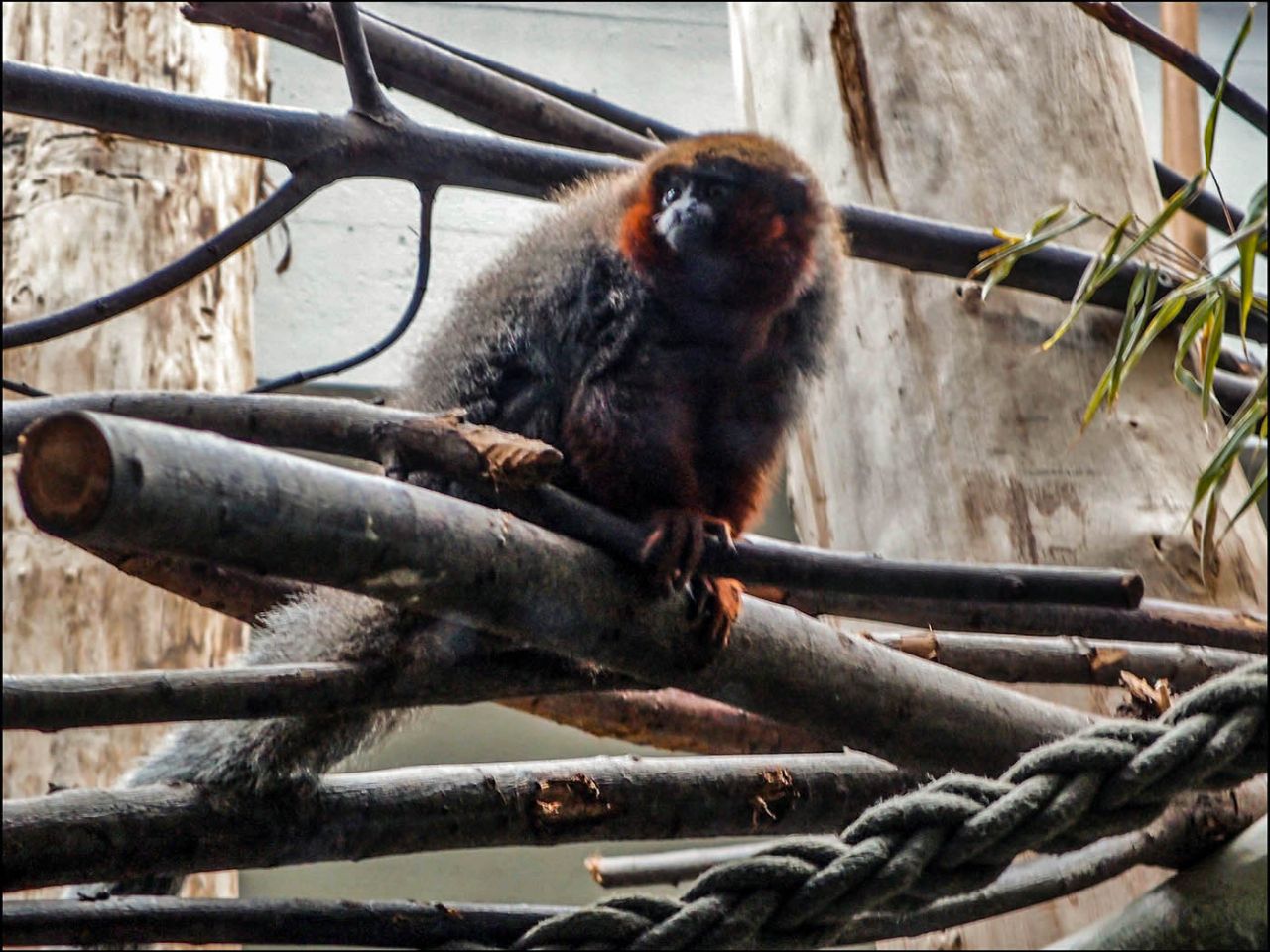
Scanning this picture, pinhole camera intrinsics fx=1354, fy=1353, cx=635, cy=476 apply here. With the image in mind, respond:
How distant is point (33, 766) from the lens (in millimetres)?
2951

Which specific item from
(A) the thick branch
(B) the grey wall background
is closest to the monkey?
(A) the thick branch

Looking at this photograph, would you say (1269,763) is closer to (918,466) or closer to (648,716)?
(648,716)

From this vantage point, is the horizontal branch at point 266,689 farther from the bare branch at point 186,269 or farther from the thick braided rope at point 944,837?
the bare branch at point 186,269

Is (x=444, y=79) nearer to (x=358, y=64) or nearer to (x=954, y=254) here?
(x=358, y=64)

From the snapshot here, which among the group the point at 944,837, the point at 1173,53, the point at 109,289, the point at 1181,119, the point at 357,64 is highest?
the point at 1181,119

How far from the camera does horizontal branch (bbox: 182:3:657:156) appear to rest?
2.32 metres

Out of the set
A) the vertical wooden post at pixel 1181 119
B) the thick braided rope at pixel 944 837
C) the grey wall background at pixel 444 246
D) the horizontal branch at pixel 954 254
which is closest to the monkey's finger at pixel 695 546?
the thick braided rope at pixel 944 837

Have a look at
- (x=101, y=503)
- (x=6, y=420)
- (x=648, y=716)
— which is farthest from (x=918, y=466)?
(x=101, y=503)

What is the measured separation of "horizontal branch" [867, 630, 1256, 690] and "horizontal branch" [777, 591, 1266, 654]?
0.06 feet

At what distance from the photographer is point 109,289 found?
326 cm

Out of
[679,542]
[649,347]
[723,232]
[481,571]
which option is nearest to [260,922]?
[481,571]

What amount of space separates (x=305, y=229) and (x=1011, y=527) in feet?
8.27

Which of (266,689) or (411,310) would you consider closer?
(266,689)

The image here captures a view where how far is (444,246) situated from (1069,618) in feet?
7.14
